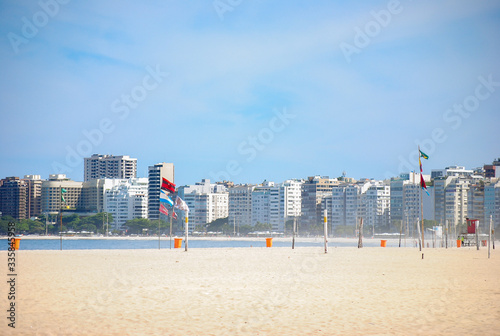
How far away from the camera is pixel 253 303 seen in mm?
12945

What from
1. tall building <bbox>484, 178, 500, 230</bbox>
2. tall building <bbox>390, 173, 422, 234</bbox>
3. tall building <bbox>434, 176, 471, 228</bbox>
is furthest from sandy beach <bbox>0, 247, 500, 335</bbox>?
tall building <bbox>390, 173, 422, 234</bbox>

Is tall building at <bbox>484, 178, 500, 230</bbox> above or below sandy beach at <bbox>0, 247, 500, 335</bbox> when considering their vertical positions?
above

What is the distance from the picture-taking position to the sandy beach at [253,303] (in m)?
10.1

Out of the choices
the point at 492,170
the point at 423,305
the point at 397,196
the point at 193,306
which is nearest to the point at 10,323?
the point at 193,306

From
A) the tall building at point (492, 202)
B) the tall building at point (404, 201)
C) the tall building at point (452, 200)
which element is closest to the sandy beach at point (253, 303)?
the tall building at point (492, 202)

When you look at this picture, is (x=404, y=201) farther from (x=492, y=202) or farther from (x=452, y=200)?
(x=492, y=202)

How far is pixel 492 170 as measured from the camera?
634 feet

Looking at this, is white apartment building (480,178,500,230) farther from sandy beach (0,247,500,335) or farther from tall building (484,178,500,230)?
sandy beach (0,247,500,335)

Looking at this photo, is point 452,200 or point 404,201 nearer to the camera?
point 452,200

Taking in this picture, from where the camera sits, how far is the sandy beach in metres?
10.1

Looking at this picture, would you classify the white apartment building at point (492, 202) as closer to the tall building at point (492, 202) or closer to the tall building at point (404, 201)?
the tall building at point (492, 202)

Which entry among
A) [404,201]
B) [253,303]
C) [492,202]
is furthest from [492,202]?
[253,303]

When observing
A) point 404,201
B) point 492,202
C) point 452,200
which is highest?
point 452,200

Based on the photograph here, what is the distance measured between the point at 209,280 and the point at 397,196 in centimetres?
17925
